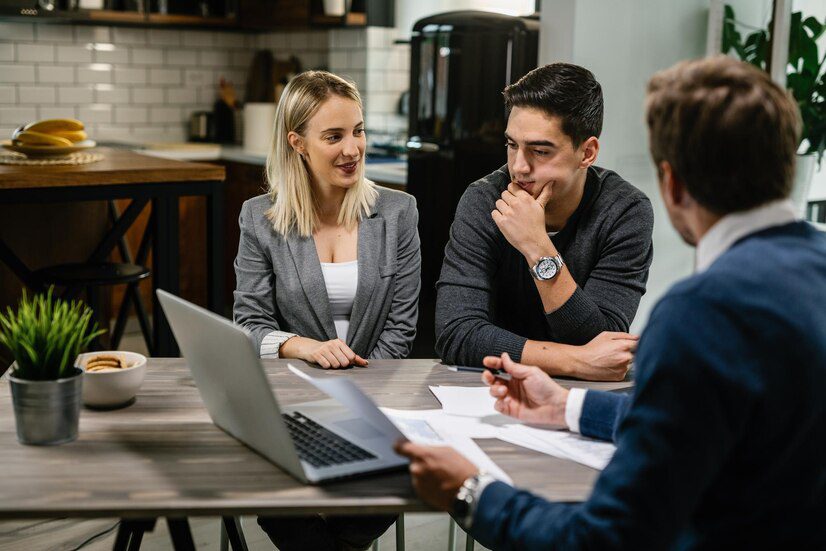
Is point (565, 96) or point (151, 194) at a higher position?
point (565, 96)

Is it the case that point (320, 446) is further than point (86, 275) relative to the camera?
No

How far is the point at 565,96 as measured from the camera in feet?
6.68

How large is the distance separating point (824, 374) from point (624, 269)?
3.48ft

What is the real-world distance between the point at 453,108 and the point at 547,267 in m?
2.05

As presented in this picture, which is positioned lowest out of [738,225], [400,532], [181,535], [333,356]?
[400,532]

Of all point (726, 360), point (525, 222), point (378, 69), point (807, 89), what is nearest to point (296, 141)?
point (525, 222)

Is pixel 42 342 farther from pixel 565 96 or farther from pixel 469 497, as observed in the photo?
pixel 565 96

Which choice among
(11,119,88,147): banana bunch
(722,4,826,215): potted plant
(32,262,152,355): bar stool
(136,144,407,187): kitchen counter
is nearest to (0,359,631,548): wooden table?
(32,262,152,355): bar stool

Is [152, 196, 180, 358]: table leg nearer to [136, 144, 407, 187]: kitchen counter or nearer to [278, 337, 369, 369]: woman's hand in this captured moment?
[136, 144, 407, 187]: kitchen counter

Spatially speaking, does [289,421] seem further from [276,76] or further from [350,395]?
[276,76]

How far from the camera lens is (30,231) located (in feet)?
13.2

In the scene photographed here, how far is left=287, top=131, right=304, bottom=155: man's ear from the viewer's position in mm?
2379

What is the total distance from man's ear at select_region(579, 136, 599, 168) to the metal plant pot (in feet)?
3.87

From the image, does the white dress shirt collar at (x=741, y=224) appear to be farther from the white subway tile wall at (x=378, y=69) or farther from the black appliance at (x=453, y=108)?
the white subway tile wall at (x=378, y=69)
